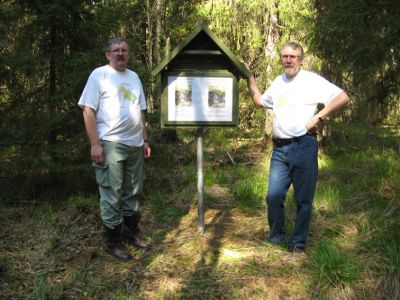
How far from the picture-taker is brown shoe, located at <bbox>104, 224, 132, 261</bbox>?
463cm

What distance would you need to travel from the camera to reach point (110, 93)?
429 cm

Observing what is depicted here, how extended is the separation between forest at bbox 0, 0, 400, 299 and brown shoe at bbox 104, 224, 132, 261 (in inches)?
4.3

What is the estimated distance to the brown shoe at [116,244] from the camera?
182 inches

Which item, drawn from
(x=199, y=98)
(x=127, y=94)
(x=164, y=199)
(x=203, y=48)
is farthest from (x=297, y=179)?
(x=164, y=199)

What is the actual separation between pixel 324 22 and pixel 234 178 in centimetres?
298

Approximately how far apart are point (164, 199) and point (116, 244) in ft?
6.21

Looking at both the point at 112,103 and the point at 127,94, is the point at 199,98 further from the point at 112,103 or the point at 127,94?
the point at 112,103

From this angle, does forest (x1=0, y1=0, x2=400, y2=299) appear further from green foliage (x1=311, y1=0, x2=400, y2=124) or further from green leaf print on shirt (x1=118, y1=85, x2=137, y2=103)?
green leaf print on shirt (x1=118, y1=85, x2=137, y2=103)

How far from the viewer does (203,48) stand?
16.3ft

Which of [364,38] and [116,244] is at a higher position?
[364,38]

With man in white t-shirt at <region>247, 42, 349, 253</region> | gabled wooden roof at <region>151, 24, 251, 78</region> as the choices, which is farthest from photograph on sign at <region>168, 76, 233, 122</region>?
man in white t-shirt at <region>247, 42, 349, 253</region>

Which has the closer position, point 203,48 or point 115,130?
point 115,130

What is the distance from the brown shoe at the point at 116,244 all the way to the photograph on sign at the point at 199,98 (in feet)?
4.45

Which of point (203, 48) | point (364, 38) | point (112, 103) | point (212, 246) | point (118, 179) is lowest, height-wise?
point (212, 246)
